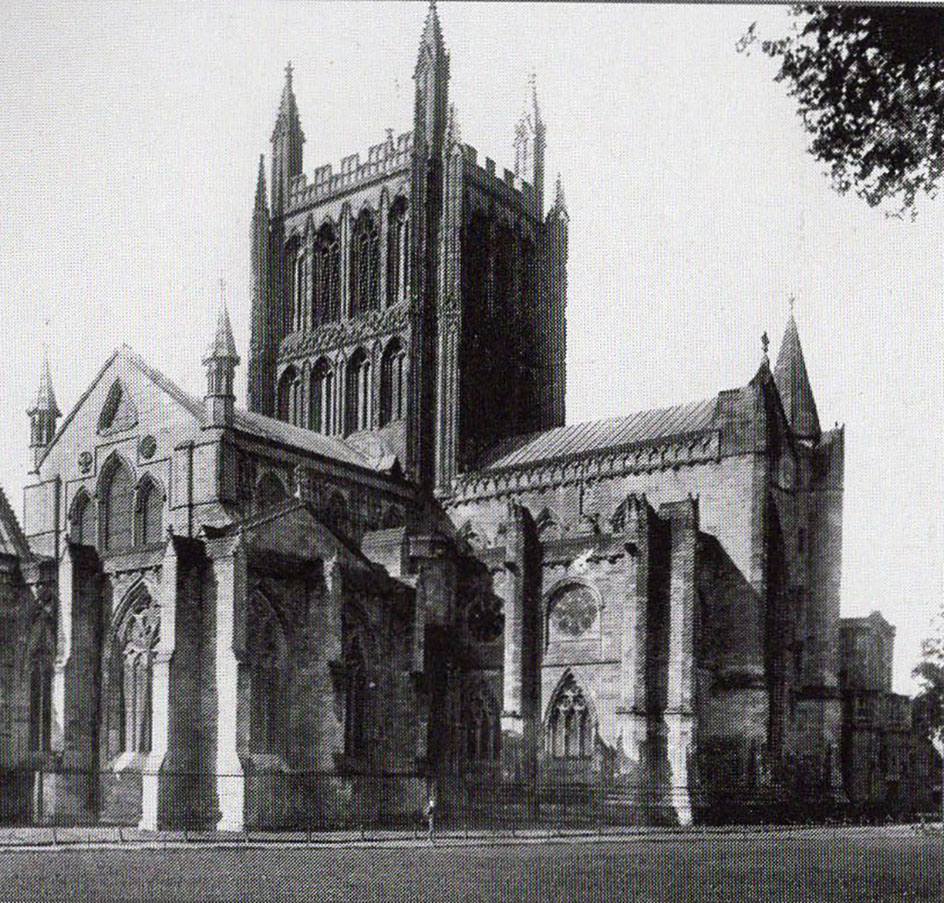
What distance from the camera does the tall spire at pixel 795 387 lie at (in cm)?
4884

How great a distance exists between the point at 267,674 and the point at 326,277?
2557 cm

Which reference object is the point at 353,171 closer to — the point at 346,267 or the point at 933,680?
the point at 346,267

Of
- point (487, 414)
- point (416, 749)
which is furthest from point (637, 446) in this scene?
point (416, 749)

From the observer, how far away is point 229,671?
3531cm

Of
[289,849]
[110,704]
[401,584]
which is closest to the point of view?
[289,849]

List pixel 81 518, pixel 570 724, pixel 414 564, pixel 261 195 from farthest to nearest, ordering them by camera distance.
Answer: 1. pixel 261 195
2. pixel 81 518
3. pixel 414 564
4. pixel 570 724

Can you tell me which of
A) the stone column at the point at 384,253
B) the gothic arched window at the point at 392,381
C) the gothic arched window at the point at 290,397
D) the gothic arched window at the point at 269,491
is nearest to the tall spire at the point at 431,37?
the stone column at the point at 384,253

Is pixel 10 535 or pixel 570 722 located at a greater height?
Answer: pixel 10 535

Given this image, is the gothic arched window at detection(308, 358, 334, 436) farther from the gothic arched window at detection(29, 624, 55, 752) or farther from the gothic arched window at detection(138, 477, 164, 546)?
the gothic arched window at detection(29, 624, 55, 752)

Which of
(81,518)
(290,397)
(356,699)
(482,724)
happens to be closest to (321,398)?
(290,397)

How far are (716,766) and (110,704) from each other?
17692 millimetres

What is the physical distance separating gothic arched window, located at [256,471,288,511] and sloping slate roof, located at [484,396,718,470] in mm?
9055

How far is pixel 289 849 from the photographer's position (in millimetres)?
28406

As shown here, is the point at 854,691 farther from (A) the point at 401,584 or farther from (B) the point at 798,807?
(A) the point at 401,584
